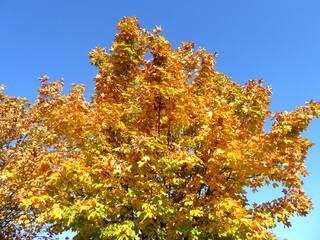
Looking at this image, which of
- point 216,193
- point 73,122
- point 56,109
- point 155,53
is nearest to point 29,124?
point 56,109

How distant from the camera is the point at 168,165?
1052 cm

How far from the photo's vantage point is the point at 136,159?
11.4 metres

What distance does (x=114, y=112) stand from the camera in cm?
1264

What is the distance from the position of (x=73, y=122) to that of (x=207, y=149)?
15.5 feet

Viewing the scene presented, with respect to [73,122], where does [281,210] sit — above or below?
below

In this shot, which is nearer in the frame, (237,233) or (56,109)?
(237,233)

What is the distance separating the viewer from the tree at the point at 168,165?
10844 millimetres

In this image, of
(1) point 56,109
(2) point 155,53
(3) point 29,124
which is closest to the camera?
(2) point 155,53

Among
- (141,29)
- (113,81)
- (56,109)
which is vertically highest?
(141,29)

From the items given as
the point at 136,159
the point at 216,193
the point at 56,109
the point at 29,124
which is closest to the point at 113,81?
the point at 56,109

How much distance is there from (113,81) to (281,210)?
26.3ft

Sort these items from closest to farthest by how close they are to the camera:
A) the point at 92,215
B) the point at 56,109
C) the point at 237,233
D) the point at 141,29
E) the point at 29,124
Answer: the point at 92,215
the point at 237,233
the point at 56,109
the point at 141,29
the point at 29,124

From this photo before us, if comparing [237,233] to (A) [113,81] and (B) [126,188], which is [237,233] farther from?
(A) [113,81]

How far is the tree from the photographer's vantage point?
10844 mm
